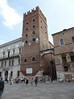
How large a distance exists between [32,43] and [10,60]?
30.1ft

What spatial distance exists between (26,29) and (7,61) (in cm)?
1136

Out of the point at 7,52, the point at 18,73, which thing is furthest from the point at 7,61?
the point at 18,73

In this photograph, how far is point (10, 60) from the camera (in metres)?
32.8

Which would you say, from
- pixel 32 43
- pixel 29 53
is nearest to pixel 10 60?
pixel 29 53

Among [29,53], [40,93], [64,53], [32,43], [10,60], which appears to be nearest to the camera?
[40,93]

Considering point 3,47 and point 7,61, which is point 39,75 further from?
point 3,47

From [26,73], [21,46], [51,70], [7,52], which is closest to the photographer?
[26,73]

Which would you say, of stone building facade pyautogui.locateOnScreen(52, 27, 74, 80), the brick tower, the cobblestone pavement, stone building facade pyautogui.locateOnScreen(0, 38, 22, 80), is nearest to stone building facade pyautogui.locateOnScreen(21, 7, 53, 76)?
the brick tower

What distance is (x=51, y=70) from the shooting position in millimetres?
29328

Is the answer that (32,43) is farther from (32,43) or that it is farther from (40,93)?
(40,93)

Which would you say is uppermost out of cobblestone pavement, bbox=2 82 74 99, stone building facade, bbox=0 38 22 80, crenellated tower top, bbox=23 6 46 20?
crenellated tower top, bbox=23 6 46 20

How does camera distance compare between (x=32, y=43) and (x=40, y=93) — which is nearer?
(x=40, y=93)

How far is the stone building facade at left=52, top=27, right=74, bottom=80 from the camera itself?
21711mm

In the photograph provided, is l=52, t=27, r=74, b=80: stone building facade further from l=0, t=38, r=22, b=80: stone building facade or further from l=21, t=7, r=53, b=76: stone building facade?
l=0, t=38, r=22, b=80: stone building facade
